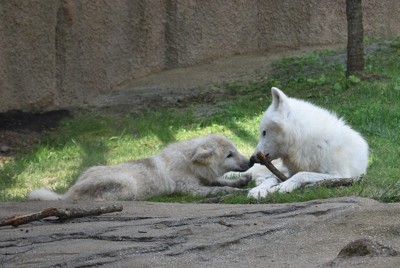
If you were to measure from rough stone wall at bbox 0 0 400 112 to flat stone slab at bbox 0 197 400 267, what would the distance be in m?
7.49

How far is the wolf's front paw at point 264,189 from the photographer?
7.74 m

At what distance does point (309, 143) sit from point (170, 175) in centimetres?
151

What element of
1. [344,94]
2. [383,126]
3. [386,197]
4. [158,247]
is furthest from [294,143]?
[344,94]

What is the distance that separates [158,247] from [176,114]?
812 cm

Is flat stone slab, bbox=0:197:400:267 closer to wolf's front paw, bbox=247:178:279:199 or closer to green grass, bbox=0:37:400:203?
wolf's front paw, bbox=247:178:279:199

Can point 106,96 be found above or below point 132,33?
below

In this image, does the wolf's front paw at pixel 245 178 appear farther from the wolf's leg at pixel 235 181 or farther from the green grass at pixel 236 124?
the green grass at pixel 236 124

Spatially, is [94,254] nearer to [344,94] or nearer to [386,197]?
[386,197]

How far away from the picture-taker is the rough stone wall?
1355 centimetres

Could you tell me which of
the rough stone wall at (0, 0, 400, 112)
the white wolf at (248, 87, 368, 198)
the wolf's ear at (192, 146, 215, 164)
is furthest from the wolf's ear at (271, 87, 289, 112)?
the rough stone wall at (0, 0, 400, 112)

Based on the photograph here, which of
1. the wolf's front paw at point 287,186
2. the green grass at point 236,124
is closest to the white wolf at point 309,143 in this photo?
the wolf's front paw at point 287,186

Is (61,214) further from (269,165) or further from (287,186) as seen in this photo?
(269,165)

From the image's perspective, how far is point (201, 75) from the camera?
49.3ft

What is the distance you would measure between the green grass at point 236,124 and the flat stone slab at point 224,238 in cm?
234
